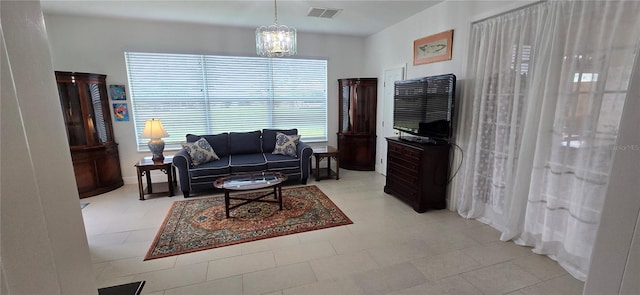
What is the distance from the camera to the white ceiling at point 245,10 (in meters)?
3.53

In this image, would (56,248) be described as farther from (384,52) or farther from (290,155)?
(384,52)

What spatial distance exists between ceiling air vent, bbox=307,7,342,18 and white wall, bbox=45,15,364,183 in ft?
Result: 4.02

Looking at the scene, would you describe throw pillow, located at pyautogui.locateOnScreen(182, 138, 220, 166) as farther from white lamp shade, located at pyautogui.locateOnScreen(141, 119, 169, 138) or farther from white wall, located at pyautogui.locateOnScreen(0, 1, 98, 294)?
white wall, located at pyautogui.locateOnScreen(0, 1, 98, 294)

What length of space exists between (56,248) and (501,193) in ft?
11.2

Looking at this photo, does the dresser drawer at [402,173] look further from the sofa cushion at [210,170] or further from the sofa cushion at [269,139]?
the sofa cushion at [210,170]

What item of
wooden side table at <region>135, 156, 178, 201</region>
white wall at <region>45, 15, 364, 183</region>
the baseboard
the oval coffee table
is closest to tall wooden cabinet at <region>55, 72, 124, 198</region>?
white wall at <region>45, 15, 364, 183</region>

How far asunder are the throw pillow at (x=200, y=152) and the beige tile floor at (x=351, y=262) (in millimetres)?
1072

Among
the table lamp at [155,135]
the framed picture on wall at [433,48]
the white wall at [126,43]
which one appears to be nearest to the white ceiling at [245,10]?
the white wall at [126,43]

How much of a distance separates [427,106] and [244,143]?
10.1 feet

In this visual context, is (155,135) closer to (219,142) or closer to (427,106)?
(219,142)

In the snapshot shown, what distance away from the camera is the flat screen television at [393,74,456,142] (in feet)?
10.3

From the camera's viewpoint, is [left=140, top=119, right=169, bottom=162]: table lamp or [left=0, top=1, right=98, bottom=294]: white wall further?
[left=140, top=119, right=169, bottom=162]: table lamp

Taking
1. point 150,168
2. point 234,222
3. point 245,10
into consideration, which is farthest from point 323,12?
point 150,168

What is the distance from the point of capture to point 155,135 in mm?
4000
